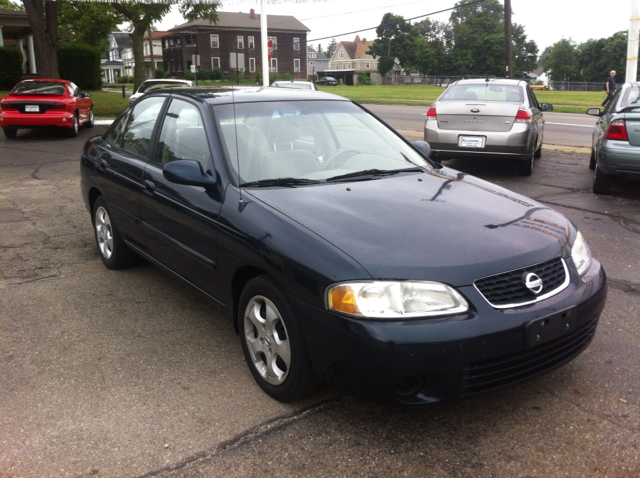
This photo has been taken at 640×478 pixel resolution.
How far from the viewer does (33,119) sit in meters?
14.7

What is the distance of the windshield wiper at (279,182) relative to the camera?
11.6 ft

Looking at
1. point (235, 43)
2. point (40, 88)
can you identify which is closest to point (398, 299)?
point (40, 88)

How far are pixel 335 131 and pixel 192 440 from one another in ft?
7.47

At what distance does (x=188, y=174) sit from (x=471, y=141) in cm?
667

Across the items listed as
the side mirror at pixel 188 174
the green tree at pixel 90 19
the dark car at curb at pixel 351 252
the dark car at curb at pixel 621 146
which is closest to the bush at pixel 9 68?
the green tree at pixel 90 19

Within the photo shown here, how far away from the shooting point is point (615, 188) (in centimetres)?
867

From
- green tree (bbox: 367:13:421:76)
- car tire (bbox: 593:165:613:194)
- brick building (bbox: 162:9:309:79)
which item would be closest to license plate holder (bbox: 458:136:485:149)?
car tire (bbox: 593:165:613:194)

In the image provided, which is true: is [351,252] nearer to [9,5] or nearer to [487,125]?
[487,125]

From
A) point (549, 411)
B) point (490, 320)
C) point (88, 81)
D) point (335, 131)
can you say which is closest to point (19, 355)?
point (335, 131)

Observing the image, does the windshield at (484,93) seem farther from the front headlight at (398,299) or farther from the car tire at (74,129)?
the car tire at (74,129)

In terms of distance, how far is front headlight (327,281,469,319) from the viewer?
264 centimetres

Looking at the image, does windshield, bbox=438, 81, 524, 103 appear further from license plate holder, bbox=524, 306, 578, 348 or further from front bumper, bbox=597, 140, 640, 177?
license plate holder, bbox=524, 306, 578, 348

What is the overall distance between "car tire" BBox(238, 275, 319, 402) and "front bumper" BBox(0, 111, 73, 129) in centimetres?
1322

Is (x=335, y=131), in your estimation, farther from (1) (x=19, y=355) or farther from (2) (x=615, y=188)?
(2) (x=615, y=188)
